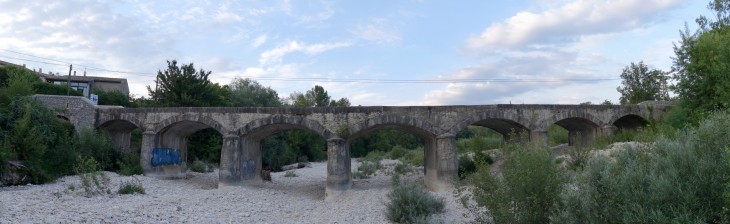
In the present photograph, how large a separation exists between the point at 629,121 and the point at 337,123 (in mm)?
14983

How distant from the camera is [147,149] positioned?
22.3m

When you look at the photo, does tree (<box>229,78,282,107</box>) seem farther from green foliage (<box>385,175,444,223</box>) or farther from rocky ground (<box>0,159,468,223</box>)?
green foliage (<box>385,175,444,223</box>)

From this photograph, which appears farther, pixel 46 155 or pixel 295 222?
pixel 46 155

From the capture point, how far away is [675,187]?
6539 millimetres

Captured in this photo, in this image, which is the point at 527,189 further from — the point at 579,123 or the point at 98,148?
the point at 98,148

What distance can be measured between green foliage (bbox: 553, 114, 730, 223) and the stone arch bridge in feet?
35.2

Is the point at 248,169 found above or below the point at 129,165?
below

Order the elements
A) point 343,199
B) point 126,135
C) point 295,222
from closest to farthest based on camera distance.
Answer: point 295,222
point 343,199
point 126,135

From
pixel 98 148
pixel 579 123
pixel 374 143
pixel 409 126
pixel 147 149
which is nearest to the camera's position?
pixel 409 126

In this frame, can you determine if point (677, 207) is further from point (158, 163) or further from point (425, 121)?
point (158, 163)

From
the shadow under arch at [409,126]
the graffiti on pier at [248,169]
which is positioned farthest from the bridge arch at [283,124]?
the graffiti on pier at [248,169]

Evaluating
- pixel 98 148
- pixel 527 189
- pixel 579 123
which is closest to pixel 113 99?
pixel 98 148

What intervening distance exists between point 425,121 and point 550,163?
32.7 feet

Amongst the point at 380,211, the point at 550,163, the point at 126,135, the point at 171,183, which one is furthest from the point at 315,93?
the point at 550,163
